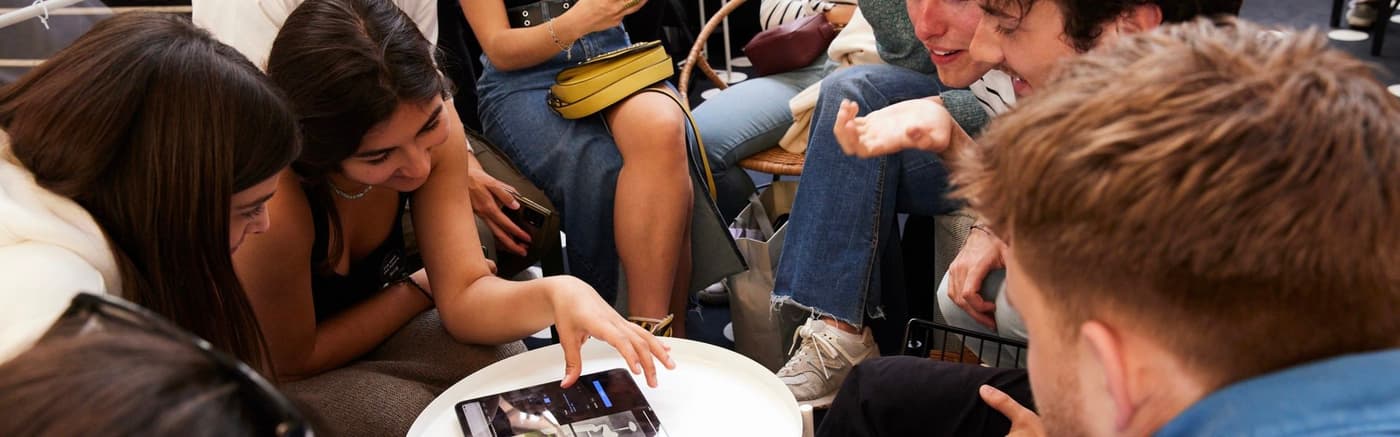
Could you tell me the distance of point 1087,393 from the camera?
784mm

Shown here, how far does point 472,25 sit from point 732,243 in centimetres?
68

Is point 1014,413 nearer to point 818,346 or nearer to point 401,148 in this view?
point 818,346

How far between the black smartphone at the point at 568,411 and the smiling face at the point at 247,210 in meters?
0.31

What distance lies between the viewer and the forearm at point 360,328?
157 centimetres

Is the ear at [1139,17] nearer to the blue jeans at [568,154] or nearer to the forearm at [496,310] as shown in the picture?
the forearm at [496,310]

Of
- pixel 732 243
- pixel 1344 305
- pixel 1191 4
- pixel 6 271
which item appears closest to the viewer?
pixel 1344 305

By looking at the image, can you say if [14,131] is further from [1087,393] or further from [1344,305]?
[1344,305]

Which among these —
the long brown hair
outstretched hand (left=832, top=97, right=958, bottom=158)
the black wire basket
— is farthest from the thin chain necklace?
the black wire basket

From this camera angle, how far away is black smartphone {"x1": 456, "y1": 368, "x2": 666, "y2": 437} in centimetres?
122

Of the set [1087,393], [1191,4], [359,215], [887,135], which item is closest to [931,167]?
[887,135]

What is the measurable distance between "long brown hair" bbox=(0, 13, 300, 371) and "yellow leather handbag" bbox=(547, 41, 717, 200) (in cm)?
95

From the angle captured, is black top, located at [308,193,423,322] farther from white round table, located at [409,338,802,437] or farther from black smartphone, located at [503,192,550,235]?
white round table, located at [409,338,802,437]

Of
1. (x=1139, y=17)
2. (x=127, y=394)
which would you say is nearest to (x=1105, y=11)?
(x=1139, y=17)

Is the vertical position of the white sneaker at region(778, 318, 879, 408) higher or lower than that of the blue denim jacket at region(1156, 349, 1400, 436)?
lower
